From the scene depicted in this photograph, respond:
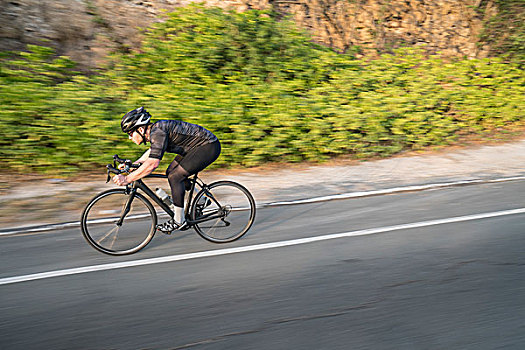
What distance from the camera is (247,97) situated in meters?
10.1

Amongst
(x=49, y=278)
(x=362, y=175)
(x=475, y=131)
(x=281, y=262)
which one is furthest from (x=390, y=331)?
(x=475, y=131)

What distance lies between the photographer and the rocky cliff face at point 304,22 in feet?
39.8

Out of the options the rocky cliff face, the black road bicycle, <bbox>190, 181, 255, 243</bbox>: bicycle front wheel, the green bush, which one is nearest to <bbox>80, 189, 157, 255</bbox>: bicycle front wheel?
the black road bicycle

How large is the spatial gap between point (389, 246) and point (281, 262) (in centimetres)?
131

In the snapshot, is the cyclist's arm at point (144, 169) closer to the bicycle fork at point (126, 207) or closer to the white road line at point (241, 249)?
the bicycle fork at point (126, 207)

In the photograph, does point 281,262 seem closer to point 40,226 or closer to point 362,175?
point 40,226

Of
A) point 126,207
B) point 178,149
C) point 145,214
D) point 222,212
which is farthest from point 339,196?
point 126,207

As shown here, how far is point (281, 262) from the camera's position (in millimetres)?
5078

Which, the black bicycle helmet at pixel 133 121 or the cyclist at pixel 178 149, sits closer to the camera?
the black bicycle helmet at pixel 133 121

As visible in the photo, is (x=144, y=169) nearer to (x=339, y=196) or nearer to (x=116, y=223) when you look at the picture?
(x=116, y=223)

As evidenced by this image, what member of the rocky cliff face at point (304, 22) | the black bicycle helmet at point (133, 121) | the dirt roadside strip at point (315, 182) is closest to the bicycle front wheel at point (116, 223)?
the black bicycle helmet at point (133, 121)

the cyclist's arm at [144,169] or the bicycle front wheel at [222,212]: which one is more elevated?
the cyclist's arm at [144,169]

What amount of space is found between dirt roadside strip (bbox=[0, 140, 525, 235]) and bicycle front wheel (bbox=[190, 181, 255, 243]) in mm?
1630

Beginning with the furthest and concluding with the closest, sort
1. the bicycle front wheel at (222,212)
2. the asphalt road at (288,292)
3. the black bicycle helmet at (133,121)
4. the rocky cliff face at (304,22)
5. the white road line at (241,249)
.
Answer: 1. the rocky cliff face at (304,22)
2. the bicycle front wheel at (222,212)
3. the black bicycle helmet at (133,121)
4. the white road line at (241,249)
5. the asphalt road at (288,292)
